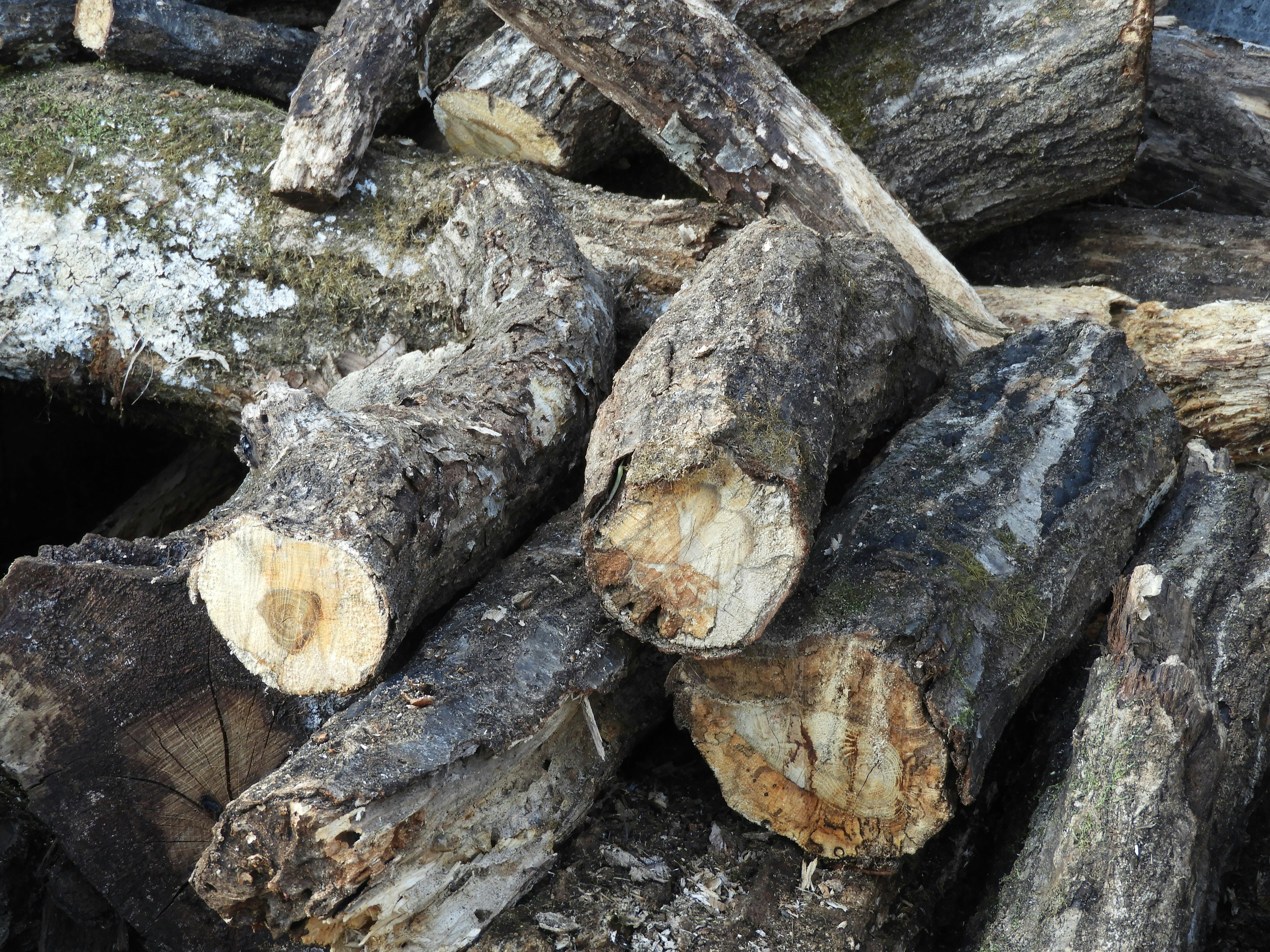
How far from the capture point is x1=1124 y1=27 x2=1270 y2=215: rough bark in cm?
426

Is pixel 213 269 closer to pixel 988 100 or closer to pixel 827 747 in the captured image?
pixel 827 747

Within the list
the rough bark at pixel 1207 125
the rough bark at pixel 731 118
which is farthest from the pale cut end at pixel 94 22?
the rough bark at pixel 1207 125

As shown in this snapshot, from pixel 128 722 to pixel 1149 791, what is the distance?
222 cm

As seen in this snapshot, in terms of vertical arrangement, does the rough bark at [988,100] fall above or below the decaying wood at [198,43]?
below

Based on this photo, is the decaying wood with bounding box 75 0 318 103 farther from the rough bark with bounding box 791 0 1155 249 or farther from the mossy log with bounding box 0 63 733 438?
the rough bark with bounding box 791 0 1155 249

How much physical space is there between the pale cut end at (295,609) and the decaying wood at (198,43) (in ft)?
9.71

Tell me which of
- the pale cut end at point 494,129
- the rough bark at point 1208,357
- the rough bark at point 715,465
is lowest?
the rough bark at point 1208,357

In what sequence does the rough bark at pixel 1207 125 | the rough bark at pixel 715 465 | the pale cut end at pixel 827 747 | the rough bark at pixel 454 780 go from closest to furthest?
the rough bark at pixel 454 780, the rough bark at pixel 715 465, the pale cut end at pixel 827 747, the rough bark at pixel 1207 125

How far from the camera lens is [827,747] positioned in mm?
2236

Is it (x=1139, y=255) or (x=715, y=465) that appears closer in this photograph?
(x=715, y=465)

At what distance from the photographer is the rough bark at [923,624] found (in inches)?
84.2

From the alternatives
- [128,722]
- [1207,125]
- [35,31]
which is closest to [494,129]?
[35,31]

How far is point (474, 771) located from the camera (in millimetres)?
2080

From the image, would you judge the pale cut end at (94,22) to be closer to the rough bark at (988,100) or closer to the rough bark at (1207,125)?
the rough bark at (988,100)
